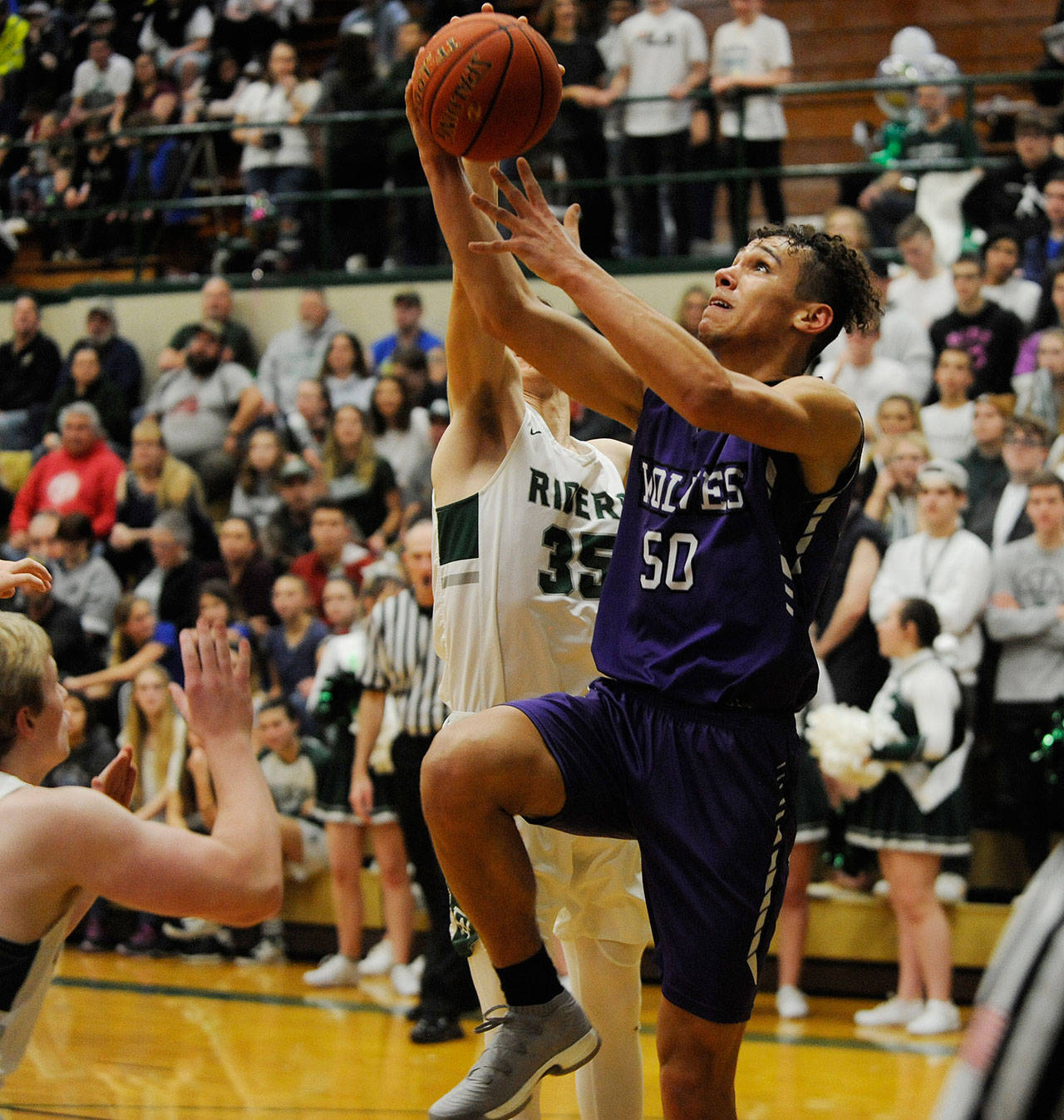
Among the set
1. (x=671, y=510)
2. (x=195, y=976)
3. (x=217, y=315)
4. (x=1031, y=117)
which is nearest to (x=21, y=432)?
(x=217, y=315)

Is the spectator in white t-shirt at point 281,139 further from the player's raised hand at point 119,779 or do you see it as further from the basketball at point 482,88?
the player's raised hand at point 119,779

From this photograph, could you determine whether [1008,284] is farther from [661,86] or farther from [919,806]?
[919,806]

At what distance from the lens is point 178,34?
14.9 m

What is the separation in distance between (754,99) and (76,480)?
17.4 feet

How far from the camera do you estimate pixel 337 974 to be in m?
8.00

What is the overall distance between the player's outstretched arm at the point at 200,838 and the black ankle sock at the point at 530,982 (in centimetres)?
73

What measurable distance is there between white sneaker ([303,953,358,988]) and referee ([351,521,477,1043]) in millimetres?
985

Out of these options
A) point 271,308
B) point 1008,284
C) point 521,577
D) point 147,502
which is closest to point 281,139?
point 271,308

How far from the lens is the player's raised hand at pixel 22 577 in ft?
11.1

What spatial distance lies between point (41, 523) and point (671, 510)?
7.64 m

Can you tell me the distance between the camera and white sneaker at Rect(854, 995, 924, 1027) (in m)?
7.02

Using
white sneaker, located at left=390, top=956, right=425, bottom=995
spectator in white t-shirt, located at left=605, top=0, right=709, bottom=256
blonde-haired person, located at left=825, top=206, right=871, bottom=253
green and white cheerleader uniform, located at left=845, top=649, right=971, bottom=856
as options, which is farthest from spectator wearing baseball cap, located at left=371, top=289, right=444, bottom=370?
green and white cheerleader uniform, located at left=845, top=649, right=971, bottom=856

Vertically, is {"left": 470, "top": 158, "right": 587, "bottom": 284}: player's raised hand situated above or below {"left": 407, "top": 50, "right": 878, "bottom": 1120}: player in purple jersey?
above

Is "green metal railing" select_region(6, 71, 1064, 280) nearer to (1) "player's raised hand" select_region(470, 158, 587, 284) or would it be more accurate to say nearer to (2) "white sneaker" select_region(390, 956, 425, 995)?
(2) "white sneaker" select_region(390, 956, 425, 995)
